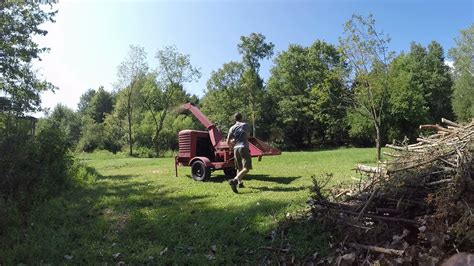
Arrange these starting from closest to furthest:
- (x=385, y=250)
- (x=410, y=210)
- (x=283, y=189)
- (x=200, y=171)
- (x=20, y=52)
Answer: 1. (x=385, y=250)
2. (x=410, y=210)
3. (x=283, y=189)
4. (x=200, y=171)
5. (x=20, y=52)

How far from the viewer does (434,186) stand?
17.3 feet

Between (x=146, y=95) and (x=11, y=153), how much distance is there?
132 ft

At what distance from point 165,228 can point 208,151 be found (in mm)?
5551

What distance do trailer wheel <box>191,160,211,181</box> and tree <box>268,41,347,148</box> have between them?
126ft

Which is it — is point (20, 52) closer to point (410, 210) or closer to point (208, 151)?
point (208, 151)

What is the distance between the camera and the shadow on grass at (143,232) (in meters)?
5.80

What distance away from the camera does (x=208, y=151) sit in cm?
1221

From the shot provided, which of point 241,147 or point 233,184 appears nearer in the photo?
point 233,184

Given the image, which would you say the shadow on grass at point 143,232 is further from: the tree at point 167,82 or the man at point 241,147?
the tree at point 167,82

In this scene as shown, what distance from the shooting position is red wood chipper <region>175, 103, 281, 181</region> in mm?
10983

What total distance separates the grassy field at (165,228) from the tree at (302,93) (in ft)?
136

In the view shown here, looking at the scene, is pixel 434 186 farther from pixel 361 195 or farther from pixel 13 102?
pixel 13 102

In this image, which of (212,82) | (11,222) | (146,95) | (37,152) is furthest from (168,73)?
(11,222)

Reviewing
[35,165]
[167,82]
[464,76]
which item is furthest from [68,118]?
[35,165]
